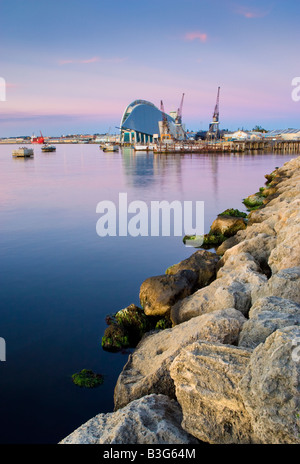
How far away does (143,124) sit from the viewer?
355 feet

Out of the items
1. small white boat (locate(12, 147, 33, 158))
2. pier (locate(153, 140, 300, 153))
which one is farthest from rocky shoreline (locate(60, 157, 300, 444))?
pier (locate(153, 140, 300, 153))

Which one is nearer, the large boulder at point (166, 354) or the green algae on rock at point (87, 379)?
the large boulder at point (166, 354)

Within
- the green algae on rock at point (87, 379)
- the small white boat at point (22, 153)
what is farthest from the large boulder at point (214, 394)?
the small white boat at point (22, 153)

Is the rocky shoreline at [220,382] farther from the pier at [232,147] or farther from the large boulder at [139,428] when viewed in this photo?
the pier at [232,147]

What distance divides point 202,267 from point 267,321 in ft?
12.8

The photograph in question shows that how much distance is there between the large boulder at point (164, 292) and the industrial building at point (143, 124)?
324 ft

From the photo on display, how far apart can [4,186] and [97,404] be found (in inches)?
1005

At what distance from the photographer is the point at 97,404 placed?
4.71 meters

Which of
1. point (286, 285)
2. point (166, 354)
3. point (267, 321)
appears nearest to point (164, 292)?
point (166, 354)

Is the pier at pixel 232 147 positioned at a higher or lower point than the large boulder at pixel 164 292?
higher

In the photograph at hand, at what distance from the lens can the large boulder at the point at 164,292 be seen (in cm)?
625

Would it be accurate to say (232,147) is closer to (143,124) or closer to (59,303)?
(143,124)

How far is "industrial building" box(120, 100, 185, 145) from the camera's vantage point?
344 feet

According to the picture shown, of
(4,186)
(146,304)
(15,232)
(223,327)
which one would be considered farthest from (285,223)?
(4,186)
